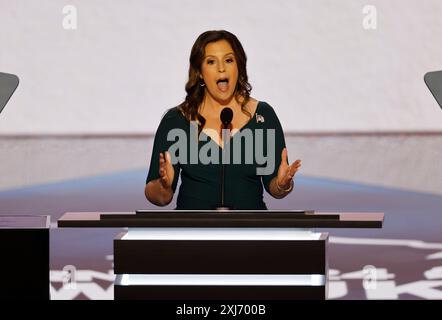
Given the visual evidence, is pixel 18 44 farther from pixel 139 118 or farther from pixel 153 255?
pixel 153 255

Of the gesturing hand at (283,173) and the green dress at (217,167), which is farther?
Answer: the green dress at (217,167)

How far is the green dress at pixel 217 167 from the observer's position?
278 cm

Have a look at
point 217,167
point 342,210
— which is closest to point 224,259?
point 217,167

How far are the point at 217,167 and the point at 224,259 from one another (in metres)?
0.60

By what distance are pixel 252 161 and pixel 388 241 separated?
6.70 feet

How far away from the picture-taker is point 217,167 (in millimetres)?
2771

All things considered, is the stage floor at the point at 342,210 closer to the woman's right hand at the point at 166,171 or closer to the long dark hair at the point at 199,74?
the long dark hair at the point at 199,74

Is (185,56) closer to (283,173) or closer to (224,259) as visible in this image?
(283,173)

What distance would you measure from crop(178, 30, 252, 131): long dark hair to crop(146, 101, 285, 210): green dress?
0.13 feet

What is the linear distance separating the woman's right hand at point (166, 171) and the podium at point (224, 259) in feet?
0.88

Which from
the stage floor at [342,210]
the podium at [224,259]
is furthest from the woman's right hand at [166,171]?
the stage floor at [342,210]

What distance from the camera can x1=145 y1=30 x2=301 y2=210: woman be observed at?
2785 mm

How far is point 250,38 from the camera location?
4258 mm
